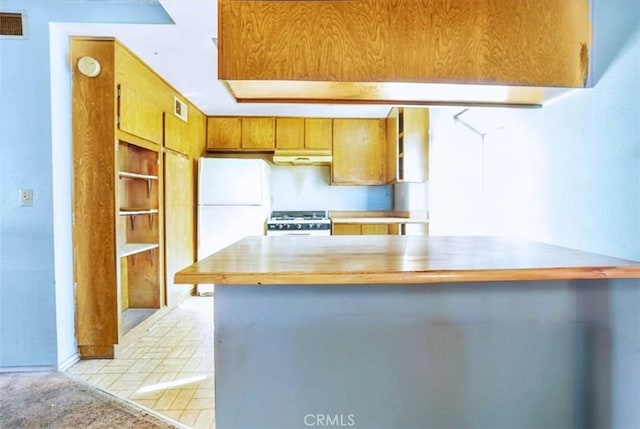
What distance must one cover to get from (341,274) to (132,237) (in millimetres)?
2747

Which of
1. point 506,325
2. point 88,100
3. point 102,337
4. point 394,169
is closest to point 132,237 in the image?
point 102,337

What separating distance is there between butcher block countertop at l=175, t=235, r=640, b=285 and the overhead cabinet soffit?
2.14 feet

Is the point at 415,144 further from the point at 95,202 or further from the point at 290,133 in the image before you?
the point at 95,202

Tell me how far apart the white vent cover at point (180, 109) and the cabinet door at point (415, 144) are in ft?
7.47

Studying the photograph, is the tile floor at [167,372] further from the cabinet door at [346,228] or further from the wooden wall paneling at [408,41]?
the cabinet door at [346,228]

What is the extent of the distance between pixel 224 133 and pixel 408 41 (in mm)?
3419

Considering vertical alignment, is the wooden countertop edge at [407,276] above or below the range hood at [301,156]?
below

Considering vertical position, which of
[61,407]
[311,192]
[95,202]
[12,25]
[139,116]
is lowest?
[61,407]

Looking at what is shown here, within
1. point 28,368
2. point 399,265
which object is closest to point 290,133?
point 28,368

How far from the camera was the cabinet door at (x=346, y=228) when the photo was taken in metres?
4.14

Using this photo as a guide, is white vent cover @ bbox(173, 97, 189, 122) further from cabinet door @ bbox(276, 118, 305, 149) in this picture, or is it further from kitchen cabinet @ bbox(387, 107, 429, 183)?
kitchen cabinet @ bbox(387, 107, 429, 183)

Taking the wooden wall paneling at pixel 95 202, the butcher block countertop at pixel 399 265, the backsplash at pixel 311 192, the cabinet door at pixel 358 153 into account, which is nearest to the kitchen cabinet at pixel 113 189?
the wooden wall paneling at pixel 95 202

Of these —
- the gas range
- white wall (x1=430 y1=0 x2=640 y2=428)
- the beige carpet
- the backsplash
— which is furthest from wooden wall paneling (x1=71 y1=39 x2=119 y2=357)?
white wall (x1=430 y1=0 x2=640 y2=428)

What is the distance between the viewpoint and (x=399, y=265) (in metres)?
1.15
